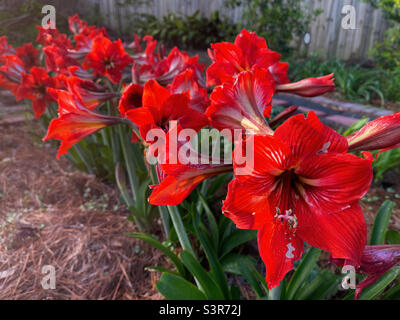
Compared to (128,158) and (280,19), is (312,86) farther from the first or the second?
(280,19)

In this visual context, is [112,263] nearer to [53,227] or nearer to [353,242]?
[53,227]

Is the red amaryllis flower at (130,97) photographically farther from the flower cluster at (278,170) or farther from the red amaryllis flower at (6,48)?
the red amaryllis flower at (6,48)

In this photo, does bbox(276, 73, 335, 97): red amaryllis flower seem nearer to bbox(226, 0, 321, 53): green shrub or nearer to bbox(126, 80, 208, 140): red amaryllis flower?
bbox(126, 80, 208, 140): red amaryllis flower

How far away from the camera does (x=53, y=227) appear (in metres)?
1.29

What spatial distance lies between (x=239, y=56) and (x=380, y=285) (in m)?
0.56

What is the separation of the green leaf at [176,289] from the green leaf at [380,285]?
38 cm

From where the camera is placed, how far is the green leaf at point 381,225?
90 centimetres

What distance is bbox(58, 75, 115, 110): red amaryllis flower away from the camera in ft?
2.50

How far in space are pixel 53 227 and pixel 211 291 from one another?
0.83 meters

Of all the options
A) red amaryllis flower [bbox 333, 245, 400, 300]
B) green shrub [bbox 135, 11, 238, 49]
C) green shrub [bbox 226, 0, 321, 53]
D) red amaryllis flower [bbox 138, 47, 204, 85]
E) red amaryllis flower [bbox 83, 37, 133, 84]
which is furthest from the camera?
green shrub [bbox 135, 11, 238, 49]

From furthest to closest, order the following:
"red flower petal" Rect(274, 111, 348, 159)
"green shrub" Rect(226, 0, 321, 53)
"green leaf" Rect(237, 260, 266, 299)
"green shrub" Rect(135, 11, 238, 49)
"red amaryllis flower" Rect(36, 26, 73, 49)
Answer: "green shrub" Rect(135, 11, 238, 49), "green shrub" Rect(226, 0, 321, 53), "red amaryllis flower" Rect(36, 26, 73, 49), "green leaf" Rect(237, 260, 266, 299), "red flower petal" Rect(274, 111, 348, 159)

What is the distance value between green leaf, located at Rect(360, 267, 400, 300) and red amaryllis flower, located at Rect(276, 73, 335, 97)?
1.29ft

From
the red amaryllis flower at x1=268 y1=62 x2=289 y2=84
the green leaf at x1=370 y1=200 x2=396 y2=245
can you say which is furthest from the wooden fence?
the red amaryllis flower at x1=268 y1=62 x2=289 y2=84

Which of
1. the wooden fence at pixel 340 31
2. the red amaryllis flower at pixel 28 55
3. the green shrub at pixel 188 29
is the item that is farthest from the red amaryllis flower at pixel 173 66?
the green shrub at pixel 188 29
